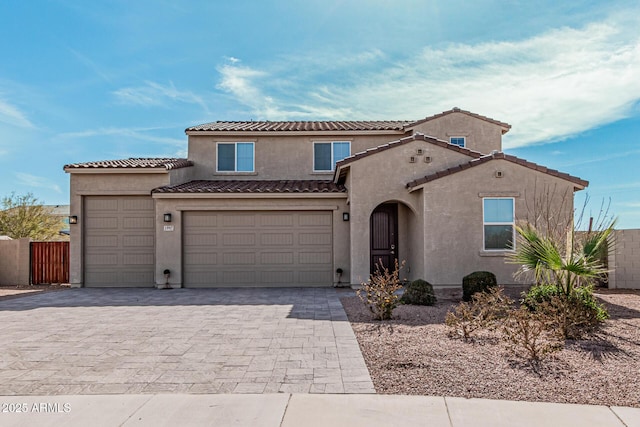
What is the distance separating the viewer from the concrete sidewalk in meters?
4.35

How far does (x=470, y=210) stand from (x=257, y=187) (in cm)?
717

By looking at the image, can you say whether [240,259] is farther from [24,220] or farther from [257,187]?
[24,220]

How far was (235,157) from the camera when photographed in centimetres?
1825

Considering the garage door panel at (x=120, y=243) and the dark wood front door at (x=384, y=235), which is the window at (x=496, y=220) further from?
the garage door panel at (x=120, y=243)

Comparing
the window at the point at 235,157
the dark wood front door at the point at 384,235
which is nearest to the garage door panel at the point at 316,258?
the dark wood front door at the point at 384,235

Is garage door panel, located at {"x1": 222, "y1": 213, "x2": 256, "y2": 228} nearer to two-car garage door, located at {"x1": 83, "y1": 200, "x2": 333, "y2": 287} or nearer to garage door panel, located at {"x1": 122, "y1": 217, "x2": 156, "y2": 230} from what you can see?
two-car garage door, located at {"x1": 83, "y1": 200, "x2": 333, "y2": 287}

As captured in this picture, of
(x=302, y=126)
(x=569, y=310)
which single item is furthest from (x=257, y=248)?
(x=569, y=310)

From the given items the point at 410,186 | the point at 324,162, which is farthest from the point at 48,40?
the point at 410,186

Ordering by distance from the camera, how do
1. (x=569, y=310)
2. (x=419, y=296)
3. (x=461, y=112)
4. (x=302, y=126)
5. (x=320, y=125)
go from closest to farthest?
1. (x=569, y=310)
2. (x=419, y=296)
3. (x=461, y=112)
4. (x=302, y=126)
5. (x=320, y=125)

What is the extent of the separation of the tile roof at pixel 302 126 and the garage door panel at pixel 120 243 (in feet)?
13.8

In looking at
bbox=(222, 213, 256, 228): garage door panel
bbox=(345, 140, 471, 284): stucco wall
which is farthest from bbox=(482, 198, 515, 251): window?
bbox=(222, 213, 256, 228): garage door panel

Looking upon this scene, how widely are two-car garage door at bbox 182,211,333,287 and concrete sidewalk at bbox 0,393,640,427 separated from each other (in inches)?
399

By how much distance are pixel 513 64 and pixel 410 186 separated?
437 cm

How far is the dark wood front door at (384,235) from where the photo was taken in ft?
51.2
